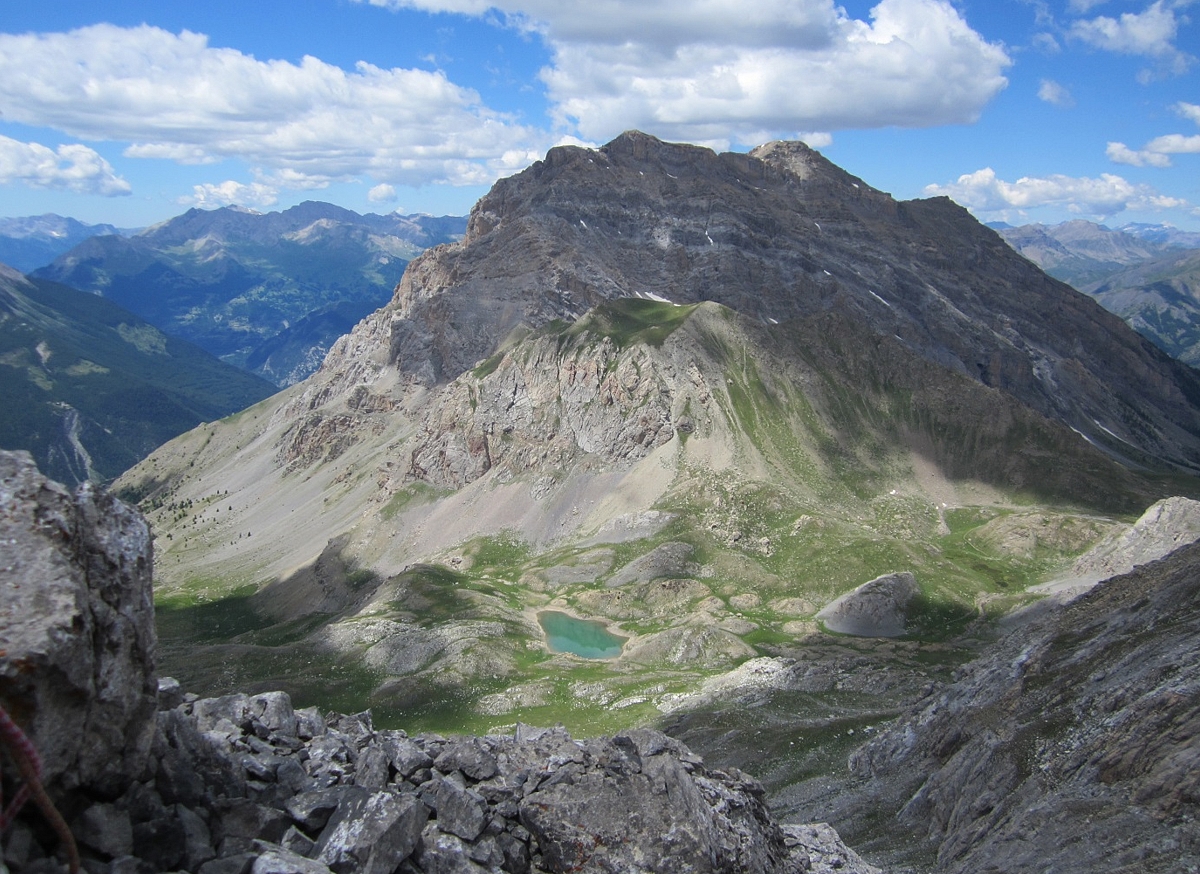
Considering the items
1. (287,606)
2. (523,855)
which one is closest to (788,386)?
(287,606)

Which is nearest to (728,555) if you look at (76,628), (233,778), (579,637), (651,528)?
(651,528)

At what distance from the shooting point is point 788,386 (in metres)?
184

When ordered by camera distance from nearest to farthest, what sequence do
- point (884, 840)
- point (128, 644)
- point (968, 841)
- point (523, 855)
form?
point (128, 644), point (523, 855), point (968, 841), point (884, 840)

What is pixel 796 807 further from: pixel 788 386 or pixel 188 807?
pixel 788 386

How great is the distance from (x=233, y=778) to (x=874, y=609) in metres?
105

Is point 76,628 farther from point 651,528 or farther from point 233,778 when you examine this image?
point 651,528

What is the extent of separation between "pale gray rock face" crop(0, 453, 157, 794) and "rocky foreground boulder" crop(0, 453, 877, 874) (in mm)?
40

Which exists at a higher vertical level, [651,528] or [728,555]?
[651,528]

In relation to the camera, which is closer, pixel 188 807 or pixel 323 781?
pixel 188 807

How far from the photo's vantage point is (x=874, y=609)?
117 metres

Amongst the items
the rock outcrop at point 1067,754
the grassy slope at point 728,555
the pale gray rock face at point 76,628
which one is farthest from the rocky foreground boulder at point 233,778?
the grassy slope at point 728,555

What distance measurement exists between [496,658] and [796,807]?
189ft

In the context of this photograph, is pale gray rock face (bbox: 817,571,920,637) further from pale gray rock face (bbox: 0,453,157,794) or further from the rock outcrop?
pale gray rock face (bbox: 0,453,157,794)

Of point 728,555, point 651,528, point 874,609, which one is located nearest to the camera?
point 874,609
